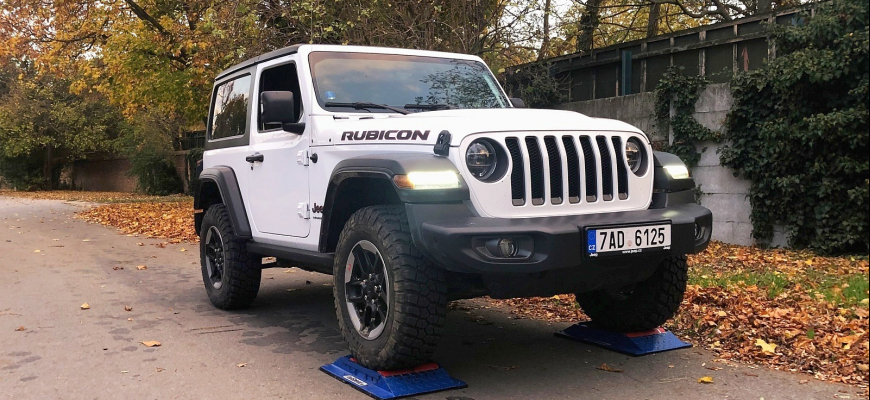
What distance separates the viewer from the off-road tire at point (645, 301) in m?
4.79

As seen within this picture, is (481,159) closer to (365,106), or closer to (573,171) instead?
(573,171)

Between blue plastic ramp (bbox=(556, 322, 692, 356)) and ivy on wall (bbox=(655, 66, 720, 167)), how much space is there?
20.7 ft

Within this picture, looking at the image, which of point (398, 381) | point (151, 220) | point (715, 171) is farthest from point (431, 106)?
point (151, 220)

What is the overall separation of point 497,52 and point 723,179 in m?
4.01

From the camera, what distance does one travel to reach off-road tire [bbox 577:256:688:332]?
188 inches

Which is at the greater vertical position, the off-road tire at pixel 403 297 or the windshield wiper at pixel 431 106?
the windshield wiper at pixel 431 106

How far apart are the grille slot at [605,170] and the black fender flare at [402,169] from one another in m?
0.82

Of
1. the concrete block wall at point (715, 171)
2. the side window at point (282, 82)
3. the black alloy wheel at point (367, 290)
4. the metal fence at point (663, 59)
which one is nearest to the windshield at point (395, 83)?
the side window at point (282, 82)

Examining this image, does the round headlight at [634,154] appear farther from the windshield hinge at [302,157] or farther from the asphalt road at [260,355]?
the windshield hinge at [302,157]

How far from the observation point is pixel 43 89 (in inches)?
1379

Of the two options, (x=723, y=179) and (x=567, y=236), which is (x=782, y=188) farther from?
(x=567, y=236)

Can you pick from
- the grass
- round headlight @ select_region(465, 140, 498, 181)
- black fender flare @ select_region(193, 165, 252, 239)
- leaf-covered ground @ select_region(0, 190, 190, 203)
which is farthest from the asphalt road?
leaf-covered ground @ select_region(0, 190, 190, 203)

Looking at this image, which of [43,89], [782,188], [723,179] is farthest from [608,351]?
[43,89]

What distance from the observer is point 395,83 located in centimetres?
542
